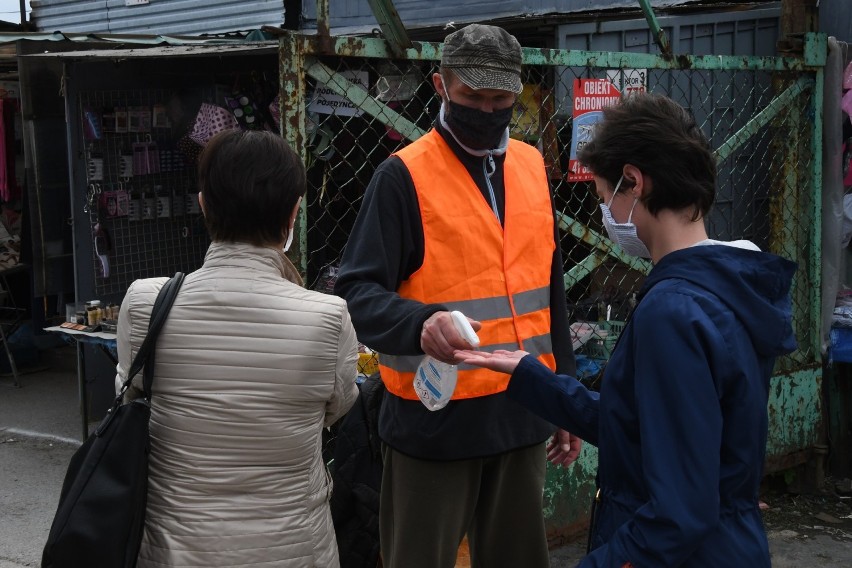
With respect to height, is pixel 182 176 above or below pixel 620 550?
above

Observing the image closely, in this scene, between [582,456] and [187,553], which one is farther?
[582,456]

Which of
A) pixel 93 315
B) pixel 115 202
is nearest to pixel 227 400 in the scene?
pixel 93 315

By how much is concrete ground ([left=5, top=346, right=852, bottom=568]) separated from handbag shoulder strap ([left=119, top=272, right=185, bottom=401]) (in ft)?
9.39

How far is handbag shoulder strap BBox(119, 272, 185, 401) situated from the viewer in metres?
2.33

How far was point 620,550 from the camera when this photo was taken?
6.52 ft

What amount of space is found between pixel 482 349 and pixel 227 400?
2.67ft

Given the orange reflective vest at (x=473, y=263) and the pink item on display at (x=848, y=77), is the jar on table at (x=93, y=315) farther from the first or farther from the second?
the pink item on display at (x=848, y=77)

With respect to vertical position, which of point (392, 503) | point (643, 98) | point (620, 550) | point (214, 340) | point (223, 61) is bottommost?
point (392, 503)

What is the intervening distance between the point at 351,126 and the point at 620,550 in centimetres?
538

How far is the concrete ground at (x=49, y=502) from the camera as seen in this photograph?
505cm

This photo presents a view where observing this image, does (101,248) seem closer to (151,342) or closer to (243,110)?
(243,110)

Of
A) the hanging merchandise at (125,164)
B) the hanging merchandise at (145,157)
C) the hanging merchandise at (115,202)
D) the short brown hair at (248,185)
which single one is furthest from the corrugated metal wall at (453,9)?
the short brown hair at (248,185)

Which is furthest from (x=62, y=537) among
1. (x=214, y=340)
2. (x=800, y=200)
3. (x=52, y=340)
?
(x=52, y=340)

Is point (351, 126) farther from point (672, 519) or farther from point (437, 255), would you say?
point (672, 519)
